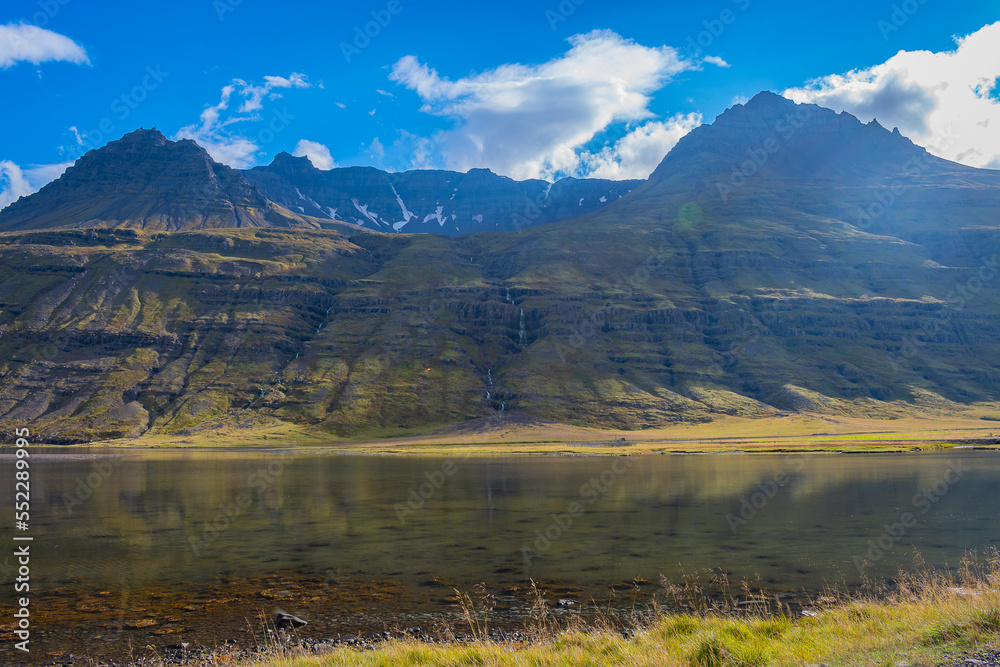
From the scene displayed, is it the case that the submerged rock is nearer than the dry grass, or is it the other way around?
the dry grass

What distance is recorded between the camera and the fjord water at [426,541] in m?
27.8

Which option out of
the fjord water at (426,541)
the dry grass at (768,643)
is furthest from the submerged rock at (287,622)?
the dry grass at (768,643)

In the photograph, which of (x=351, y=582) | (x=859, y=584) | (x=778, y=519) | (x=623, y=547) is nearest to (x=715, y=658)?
(x=859, y=584)

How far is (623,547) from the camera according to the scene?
38.5 meters

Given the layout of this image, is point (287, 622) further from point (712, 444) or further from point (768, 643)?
point (712, 444)

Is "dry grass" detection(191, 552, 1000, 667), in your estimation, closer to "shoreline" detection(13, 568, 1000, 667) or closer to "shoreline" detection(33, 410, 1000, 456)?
"shoreline" detection(13, 568, 1000, 667)

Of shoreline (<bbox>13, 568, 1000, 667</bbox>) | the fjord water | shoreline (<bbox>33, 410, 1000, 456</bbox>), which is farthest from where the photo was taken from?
shoreline (<bbox>33, 410, 1000, 456</bbox>)

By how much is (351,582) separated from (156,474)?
79325 millimetres

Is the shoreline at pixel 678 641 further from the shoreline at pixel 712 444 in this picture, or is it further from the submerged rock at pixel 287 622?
the shoreline at pixel 712 444

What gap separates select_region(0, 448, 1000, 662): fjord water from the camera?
91.3 ft

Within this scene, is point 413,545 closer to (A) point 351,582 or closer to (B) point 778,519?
(A) point 351,582

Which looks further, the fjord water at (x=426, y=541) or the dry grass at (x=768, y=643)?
the fjord water at (x=426, y=541)

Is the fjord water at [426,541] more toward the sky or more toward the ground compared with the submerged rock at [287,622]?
more toward the ground

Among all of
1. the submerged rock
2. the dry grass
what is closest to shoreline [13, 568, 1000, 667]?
the dry grass
